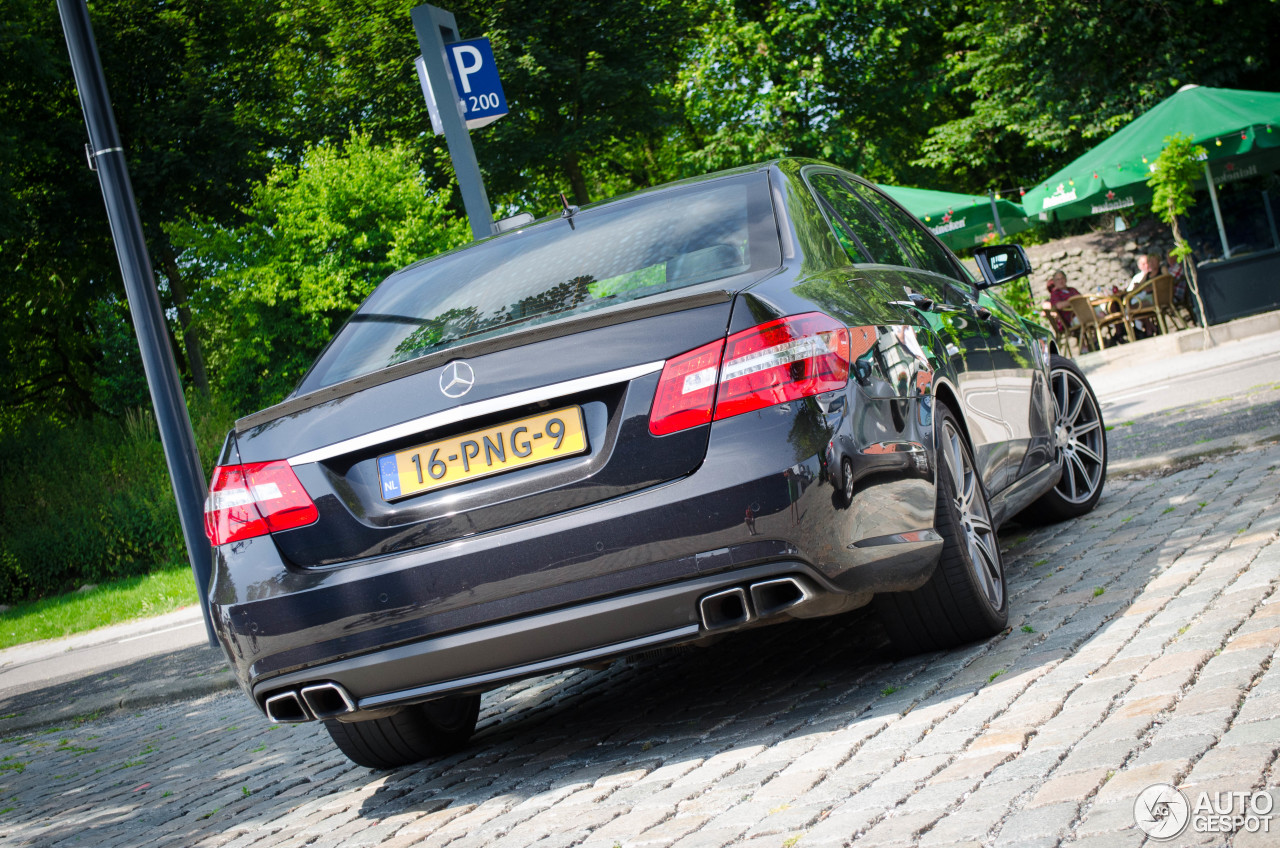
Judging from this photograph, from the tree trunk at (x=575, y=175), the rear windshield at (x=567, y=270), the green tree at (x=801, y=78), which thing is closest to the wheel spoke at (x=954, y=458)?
the rear windshield at (x=567, y=270)

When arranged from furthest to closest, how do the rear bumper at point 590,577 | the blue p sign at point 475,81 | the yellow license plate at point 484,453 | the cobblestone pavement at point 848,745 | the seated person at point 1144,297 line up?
the seated person at point 1144,297
the blue p sign at point 475,81
the yellow license plate at point 484,453
the rear bumper at point 590,577
the cobblestone pavement at point 848,745

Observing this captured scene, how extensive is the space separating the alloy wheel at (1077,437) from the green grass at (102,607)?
404 inches

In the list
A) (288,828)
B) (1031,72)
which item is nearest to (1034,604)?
(288,828)

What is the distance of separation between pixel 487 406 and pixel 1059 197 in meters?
16.4

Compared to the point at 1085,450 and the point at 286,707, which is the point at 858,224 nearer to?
the point at 1085,450

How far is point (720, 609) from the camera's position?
314cm

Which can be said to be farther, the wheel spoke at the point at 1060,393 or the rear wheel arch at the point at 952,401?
the wheel spoke at the point at 1060,393

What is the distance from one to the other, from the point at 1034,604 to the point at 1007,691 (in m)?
1.08

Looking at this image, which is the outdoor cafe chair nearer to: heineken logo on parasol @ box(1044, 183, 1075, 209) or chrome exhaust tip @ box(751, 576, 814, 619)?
heineken logo on parasol @ box(1044, 183, 1075, 209)

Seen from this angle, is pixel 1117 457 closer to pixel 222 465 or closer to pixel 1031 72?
pixel 222 465

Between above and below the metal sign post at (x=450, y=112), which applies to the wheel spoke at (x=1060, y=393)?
below

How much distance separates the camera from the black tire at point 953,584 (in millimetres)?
3654

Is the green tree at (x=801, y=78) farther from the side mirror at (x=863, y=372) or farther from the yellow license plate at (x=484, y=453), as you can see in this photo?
the yellow license plate at (x=484, y=453)

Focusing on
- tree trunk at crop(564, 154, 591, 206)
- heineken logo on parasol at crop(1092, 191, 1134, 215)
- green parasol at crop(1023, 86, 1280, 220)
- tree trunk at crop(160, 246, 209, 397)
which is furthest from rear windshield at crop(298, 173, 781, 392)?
tree trunk at crop(564, 154, 591, 206)
